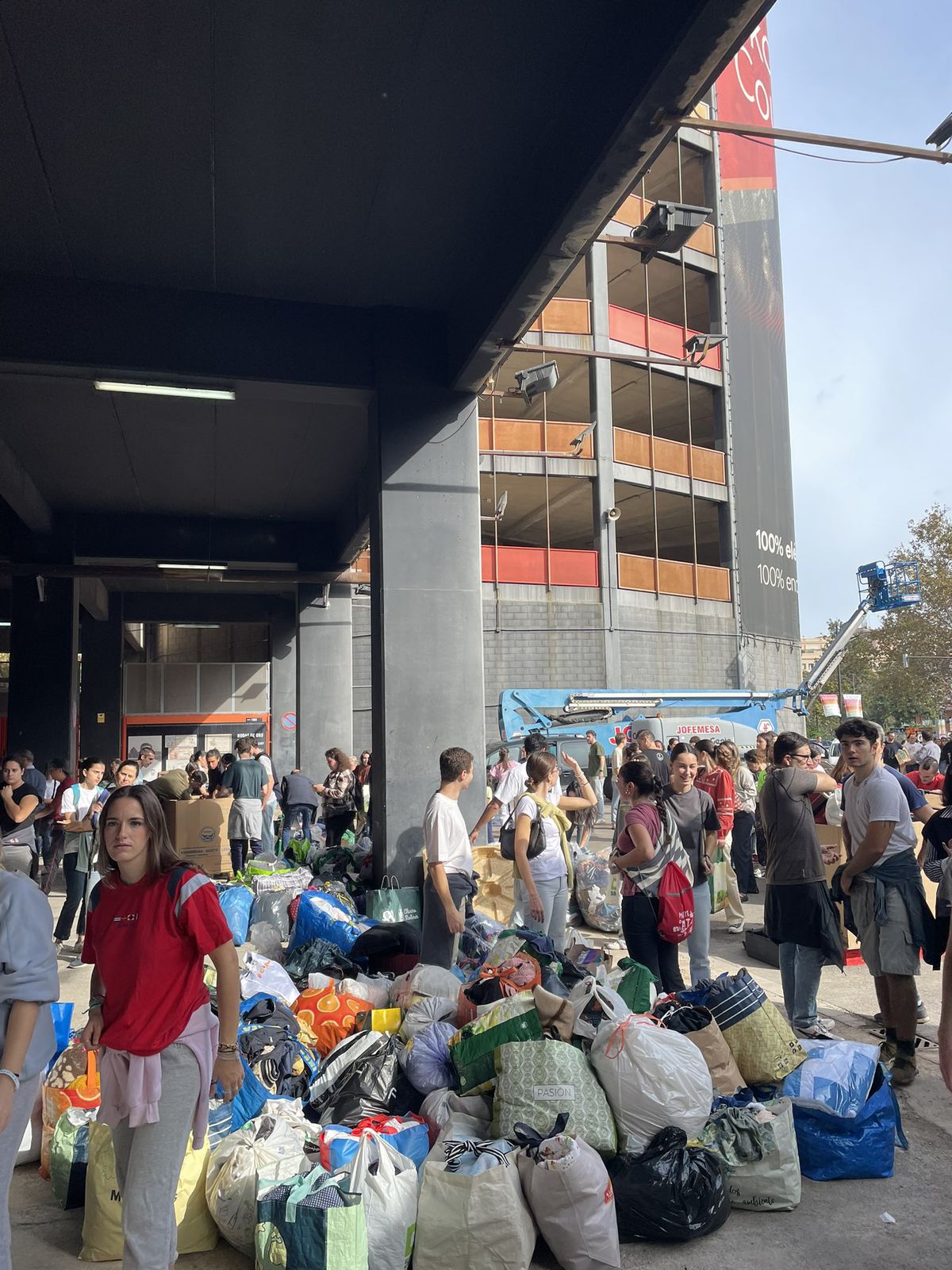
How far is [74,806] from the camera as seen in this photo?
8.44 m

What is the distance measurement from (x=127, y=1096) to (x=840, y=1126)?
281 centimetres

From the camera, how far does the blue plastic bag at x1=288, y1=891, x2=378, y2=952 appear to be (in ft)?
21.3

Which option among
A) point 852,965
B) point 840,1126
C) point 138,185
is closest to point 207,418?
point 138,185

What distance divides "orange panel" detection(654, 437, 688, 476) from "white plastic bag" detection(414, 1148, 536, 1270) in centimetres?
2412

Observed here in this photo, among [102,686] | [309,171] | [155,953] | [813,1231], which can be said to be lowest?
[813,1231]

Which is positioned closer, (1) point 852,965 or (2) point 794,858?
(2) point 794,858

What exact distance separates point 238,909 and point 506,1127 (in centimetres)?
424

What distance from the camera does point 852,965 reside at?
275 inches

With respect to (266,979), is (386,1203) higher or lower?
lower

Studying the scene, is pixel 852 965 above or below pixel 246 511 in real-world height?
below

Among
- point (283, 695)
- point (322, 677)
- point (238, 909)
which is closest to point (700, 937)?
point (238, 909)

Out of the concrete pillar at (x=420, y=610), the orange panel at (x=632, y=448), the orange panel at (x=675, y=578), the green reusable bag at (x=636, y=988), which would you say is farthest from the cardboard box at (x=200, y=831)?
the orange panel at (x=632, y=448)

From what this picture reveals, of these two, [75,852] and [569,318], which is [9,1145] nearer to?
[75,852]

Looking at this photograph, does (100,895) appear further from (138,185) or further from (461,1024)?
(138,185)
